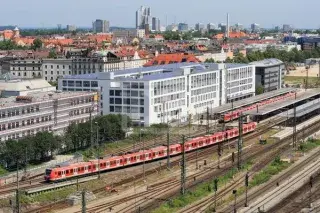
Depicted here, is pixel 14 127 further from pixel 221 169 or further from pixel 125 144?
pixel 221 169

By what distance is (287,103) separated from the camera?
70.0 meters

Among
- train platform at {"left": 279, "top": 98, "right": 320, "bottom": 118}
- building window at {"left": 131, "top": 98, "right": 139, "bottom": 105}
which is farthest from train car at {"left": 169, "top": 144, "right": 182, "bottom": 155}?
train platform at {"left": 279, "top": 98, "right": 320, "bottom": 118}

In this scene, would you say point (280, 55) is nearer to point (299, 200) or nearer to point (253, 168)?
point (253, 168)

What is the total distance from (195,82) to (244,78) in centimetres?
1362

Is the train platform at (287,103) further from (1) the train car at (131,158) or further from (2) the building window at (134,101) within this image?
(1) the train car at (131,158)

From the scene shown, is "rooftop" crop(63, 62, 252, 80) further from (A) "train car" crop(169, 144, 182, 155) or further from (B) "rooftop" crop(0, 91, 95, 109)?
(A) "train car" crop(169, 144, 182, 155)

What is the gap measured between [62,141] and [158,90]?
1539 cm

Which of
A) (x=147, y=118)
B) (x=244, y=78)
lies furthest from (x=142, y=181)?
(x=244, y=78)

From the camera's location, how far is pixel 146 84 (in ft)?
190

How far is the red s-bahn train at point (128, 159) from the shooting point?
37.2m

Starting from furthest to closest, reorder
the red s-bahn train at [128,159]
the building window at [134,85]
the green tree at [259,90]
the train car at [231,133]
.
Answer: the green tree at [259,90] → the building window at [134,85] → the train car at [231,133] → the red s-bahn train at [128,159]

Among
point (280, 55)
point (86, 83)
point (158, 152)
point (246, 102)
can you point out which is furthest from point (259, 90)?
point (280, 55)

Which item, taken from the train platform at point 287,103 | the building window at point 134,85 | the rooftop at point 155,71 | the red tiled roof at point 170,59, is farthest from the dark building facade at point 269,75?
the building window at point 134,85

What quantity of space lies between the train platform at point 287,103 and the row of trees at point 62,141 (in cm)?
1411
